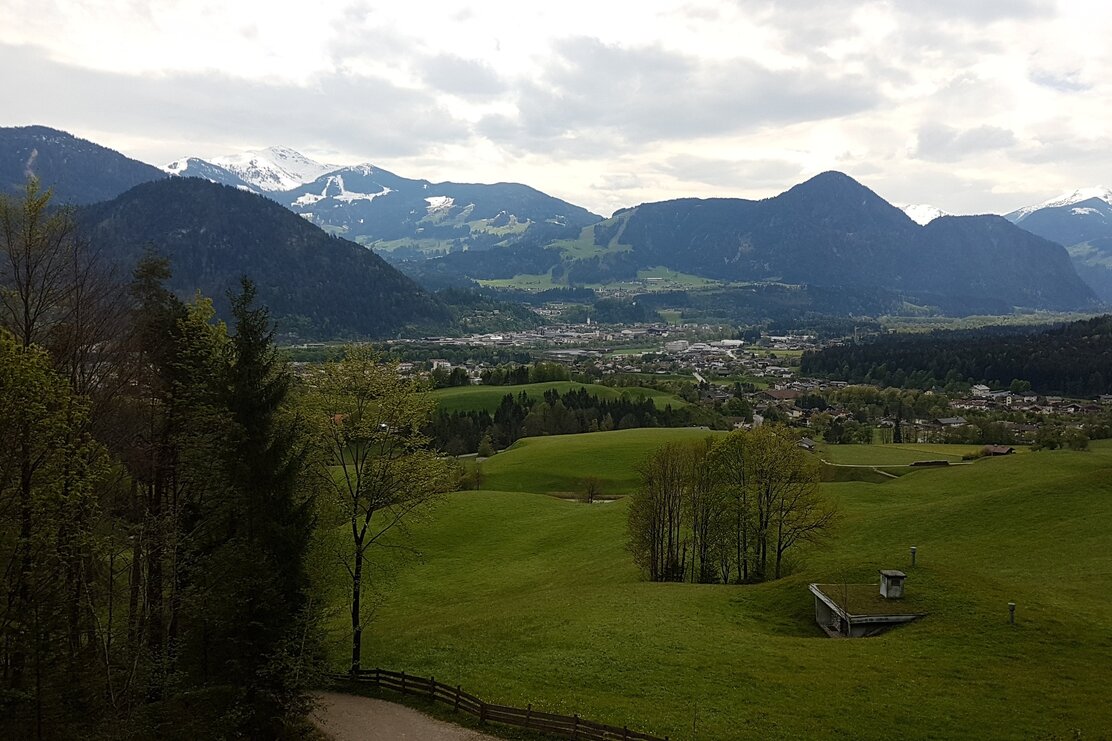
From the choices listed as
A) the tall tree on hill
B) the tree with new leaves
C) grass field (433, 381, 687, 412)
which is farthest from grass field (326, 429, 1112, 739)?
grass field (433, 381, 687, 412)

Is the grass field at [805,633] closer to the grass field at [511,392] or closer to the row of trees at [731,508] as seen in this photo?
the row of trees at [731,508]

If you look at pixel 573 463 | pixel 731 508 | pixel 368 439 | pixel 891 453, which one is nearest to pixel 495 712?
pixel 368 439

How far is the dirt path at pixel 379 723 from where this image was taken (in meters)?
24.4

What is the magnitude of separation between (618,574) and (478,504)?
84.4 ft

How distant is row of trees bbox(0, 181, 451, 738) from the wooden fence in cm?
503

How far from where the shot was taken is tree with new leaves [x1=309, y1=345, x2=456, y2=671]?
3059 cm

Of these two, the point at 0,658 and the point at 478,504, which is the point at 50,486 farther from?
the point at 478,504

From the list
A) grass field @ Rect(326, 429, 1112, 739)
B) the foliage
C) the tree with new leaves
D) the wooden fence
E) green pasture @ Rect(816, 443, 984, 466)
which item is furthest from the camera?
green pasture @ Rect(816, 443, 984, 466)

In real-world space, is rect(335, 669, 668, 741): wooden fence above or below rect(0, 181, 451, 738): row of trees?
below

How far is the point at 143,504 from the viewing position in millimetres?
27844

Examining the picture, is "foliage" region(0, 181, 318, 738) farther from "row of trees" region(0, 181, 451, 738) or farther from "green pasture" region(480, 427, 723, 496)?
"green pasture" region(480, 427, 723, 496)

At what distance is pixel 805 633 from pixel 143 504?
3295 centimetres

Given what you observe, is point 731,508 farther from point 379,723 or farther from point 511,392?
point 511,392

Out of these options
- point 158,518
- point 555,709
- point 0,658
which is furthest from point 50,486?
point 555,709
